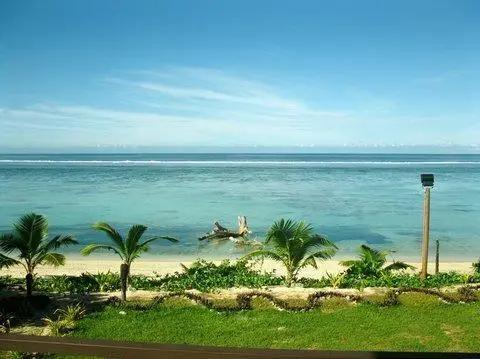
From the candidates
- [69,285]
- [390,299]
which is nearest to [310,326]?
[390,299]

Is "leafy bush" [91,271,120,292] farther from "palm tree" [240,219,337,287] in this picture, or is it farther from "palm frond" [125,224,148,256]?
"palm tree" [240,219,337,287]

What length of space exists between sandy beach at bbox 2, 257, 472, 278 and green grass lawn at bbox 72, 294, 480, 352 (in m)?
4.82

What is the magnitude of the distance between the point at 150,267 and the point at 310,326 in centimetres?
876

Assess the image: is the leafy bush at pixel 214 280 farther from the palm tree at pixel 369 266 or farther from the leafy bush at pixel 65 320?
the leafy bush at pixel 65 320

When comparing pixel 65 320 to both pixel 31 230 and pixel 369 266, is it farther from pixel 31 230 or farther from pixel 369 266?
pixel 369 266

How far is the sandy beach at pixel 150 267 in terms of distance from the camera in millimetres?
14805

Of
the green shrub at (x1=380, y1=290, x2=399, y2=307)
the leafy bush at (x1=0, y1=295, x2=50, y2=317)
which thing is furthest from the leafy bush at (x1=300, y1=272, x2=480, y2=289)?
the leafy bush at (x1=0, y1=295, x2=50, y2=317)

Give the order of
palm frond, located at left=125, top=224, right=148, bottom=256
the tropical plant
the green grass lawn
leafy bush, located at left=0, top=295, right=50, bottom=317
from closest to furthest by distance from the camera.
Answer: the green grass lawn
the tropical plant
leafy bush, located at left=0, top=295, right=50, bottom=317
palm frond, located at left=125, top=224, right=148, bottom=256

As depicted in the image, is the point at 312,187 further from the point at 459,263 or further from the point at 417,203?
the point at 459,263

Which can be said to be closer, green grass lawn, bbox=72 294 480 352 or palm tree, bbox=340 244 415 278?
green grass lawn, bbox=72 294 480 352

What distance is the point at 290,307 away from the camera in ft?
31.3

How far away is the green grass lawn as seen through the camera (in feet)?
25.4

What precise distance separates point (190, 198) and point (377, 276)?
87.9ft

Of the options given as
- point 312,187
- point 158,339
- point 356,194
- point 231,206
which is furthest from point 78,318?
point 312,187
